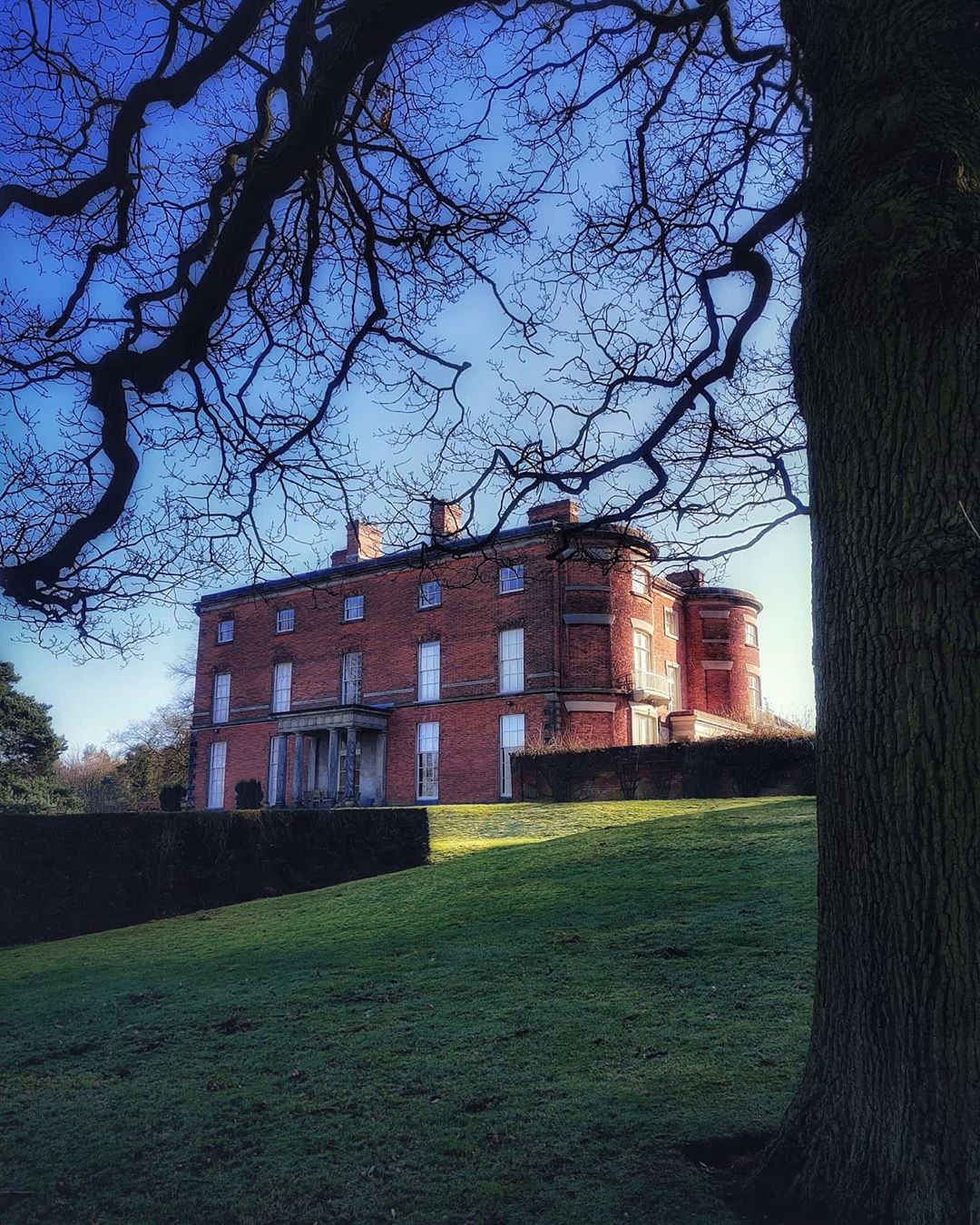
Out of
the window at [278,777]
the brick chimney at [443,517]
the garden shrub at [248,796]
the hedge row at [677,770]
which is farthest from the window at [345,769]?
the brick chimney at [443,517]

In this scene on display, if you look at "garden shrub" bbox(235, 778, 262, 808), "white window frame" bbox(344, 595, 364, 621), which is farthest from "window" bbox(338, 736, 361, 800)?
"garden shrub" bbox(235, 778, 262, 808)

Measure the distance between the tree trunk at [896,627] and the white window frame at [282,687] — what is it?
117ft

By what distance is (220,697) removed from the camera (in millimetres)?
40312

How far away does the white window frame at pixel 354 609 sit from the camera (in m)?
36.6

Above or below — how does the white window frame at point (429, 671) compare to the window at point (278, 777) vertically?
above

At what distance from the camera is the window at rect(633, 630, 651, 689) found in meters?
32.4

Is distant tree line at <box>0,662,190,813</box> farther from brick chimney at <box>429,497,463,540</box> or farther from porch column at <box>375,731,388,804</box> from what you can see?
brick chimney at <box>429,497,463,540</box>

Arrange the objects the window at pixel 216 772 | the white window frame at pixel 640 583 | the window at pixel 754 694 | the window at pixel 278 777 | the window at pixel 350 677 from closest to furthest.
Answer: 1. the white window frame at pixel 640 583
2. the window at pixel 350 677
3. the window at pixel 278 777
4. the window at pixel 754 694
5. the window at pixel 216 772

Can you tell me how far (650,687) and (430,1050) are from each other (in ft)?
91.1

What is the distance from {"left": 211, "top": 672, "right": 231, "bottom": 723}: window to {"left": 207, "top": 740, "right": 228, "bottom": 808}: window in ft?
3.47

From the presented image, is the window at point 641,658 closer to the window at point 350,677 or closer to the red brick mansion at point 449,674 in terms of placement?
the red brick mansion at point 449,674

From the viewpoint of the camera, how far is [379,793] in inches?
1374

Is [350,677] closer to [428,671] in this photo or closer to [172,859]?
[428,671]

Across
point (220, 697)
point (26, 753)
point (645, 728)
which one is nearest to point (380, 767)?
Answer: point (220, 697)
